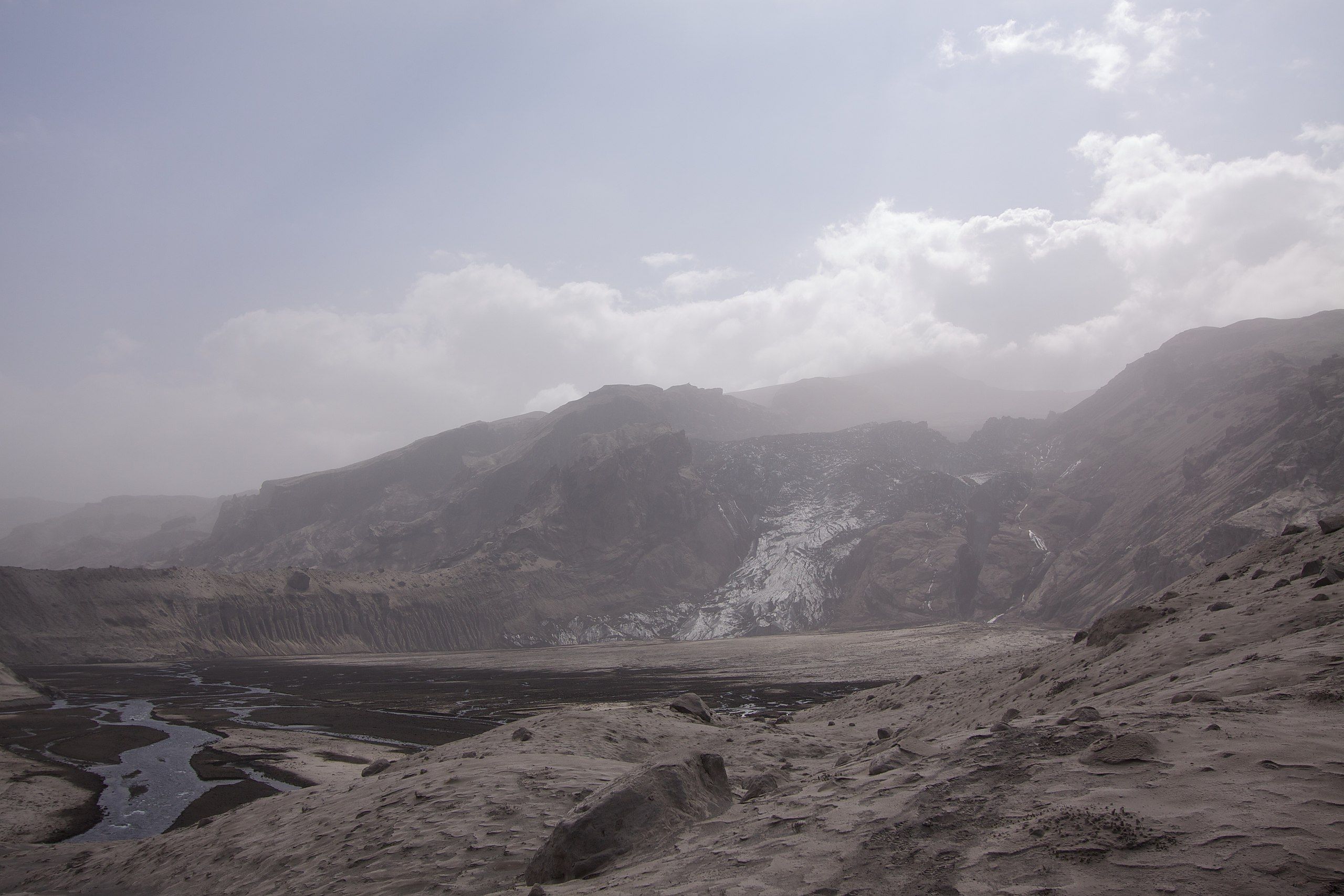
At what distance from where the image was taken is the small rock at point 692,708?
81.1 ft

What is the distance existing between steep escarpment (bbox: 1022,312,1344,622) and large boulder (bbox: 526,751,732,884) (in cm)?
10380

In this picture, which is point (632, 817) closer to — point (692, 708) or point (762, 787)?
point (762, 787)

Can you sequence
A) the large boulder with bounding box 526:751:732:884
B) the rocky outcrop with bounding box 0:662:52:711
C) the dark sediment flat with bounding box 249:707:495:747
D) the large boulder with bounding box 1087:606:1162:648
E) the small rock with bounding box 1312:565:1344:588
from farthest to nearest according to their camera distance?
the rocky outcrop with bounding box 0:662:52:711
the dark sediment flat with bounding box 249:707:495:747
the large boulder with bounding box 1087:606:1162:648
the small rock with bounding box 1312:565:1344:588
the large boulder with bounding box 526:751:732:884

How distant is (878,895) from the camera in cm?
581

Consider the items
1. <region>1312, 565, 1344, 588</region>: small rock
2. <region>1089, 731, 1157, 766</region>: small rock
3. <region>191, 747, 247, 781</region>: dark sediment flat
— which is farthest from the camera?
<region>191, 747, 247, 781</region>: dark sediment flat

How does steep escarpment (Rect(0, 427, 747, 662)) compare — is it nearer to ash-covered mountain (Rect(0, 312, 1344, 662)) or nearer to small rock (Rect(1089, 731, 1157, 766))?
ash-covered mountain (Rect(0, 312, 1344, 662))

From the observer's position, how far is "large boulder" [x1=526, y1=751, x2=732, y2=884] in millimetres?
8938

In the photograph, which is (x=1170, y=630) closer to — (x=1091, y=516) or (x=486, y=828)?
(x=486, y=828)

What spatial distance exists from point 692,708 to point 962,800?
18851mm

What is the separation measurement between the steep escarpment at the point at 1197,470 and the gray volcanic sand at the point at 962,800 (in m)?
92.8

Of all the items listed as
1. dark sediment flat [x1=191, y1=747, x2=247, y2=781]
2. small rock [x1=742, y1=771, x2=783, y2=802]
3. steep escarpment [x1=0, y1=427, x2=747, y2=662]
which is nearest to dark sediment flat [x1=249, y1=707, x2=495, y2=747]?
dark sediment flat [x1=191, y1=747, x2=247, y2=781]

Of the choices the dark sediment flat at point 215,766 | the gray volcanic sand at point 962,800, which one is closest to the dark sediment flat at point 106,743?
the dark sediment flat at point 215,766

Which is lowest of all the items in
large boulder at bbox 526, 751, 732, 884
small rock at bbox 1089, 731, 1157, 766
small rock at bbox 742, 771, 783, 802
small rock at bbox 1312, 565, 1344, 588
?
small rock at bbox 742, 771, 783, 802

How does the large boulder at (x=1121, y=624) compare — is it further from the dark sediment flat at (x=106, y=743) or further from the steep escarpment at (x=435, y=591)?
the steep escarpment at (x=435, y=591)
